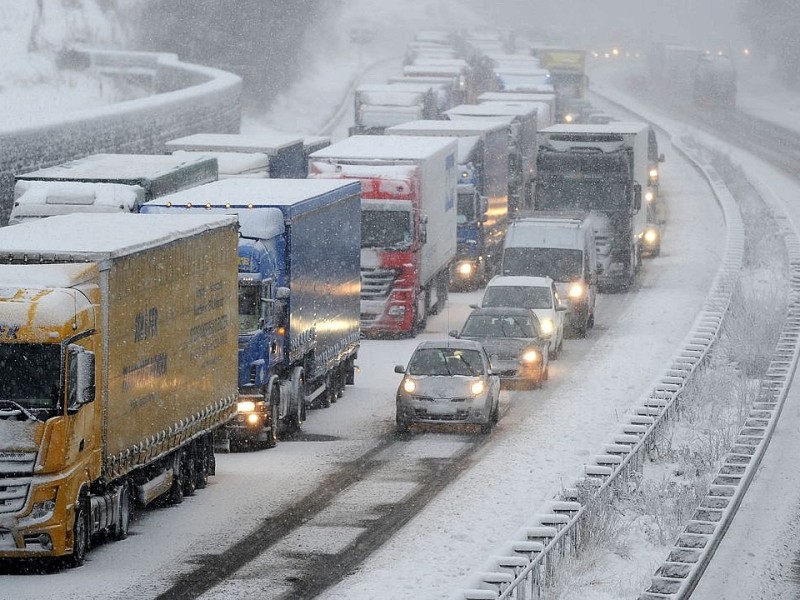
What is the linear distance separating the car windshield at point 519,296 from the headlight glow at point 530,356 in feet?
11.5

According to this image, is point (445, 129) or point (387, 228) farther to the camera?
point (445, 129)

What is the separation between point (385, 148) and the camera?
36.9 meters

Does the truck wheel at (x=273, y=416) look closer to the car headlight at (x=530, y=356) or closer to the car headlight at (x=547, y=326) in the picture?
the car headlight at (x=530, y=356)

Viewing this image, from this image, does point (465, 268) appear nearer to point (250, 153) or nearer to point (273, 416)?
point (250, 153)

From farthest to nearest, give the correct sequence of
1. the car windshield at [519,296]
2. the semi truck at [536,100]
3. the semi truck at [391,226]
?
the semi truck at [536,100], the semi truck at [391,226], the car windshield at [519,296]

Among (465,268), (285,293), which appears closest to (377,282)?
(465,268)

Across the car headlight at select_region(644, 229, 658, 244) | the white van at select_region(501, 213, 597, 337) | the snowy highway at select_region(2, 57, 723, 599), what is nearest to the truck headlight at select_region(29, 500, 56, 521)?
the snowy highway at select_region(2, 57, 723, 599)

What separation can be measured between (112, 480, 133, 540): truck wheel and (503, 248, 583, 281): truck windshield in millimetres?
19107

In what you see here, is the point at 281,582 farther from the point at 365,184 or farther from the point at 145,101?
the point at 145,101

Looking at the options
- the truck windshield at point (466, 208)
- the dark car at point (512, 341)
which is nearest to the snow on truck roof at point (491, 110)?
the truck windshield at point (466, 208)

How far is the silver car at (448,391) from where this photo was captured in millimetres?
26594

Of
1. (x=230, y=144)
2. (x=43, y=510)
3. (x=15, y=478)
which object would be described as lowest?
(x=43, y=510)

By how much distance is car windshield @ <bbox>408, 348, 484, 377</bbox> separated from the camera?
27.1 m

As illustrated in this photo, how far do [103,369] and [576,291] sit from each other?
20.1 m
